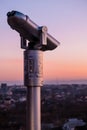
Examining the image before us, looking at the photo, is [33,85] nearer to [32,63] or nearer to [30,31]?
[32,63]

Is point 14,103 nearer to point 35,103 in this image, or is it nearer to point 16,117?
point 16,117

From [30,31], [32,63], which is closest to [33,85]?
[32,63]

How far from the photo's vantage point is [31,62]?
131cm

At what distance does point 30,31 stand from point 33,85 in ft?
0.63

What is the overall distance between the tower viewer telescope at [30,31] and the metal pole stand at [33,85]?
2.2 inches

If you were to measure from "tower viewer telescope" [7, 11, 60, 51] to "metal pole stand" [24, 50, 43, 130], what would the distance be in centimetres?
5

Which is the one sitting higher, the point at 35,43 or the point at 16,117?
the point at 35,43

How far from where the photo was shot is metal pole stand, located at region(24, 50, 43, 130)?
1299mm

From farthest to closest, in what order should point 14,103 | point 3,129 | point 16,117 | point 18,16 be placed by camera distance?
point 14,103, point 16,117, point 3,129, point 18,16

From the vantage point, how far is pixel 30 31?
132cm

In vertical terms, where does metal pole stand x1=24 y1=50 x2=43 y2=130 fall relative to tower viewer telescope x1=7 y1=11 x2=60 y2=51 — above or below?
below

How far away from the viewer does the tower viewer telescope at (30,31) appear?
128 centimetres

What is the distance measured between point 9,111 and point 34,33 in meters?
5.60

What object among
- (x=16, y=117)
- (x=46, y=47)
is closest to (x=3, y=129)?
(x=16, y=117)
